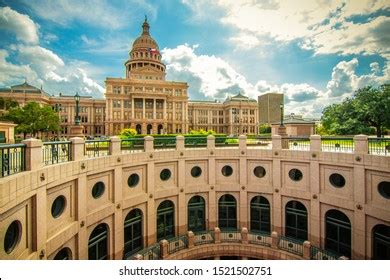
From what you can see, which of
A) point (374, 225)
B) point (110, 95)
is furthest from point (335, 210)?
point (110, 95)

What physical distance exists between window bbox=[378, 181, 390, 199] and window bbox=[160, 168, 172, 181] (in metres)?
10.6

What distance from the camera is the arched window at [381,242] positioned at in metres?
9.55

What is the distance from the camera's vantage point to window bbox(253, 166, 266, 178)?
1363 cm

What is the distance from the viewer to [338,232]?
11.4 m

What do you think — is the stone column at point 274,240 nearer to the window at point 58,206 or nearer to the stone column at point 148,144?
the stone column at point 148,144

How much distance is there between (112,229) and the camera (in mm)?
10383

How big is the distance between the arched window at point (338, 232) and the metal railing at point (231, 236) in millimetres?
4924

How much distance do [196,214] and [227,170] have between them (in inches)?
141

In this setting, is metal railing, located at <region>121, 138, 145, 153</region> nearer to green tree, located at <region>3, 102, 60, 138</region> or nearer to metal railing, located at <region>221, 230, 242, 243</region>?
metal railing, located at <region>221, 230, 242, 243</region>

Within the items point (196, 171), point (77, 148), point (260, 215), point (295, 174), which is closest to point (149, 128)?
point (196, 171)

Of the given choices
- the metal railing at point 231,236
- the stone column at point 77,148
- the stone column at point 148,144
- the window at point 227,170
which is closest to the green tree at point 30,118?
the stone column at point 148,144

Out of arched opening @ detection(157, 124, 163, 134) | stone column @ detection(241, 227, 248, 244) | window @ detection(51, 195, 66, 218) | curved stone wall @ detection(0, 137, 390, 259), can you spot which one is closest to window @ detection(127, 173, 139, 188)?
curved stone wall @ detection(0, 137, 390, 259)
